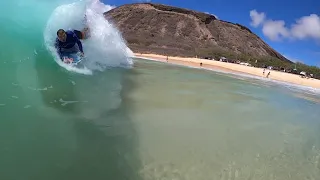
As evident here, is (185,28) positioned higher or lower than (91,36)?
higher

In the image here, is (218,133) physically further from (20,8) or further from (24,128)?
(20,8)

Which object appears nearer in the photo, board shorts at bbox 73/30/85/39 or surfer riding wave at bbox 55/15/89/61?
surfer riding wave at bbox 55/15/89/61

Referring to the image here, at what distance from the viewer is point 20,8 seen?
11.6 metres

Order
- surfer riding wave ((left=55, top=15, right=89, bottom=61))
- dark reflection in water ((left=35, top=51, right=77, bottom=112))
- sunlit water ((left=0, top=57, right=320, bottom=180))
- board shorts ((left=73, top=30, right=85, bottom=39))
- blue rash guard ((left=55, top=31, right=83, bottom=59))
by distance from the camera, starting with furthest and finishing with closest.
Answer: board shorts ((left=73, top=30, right=85, bottom=39))
blue rash guard ((left=55, top=31, right=83, bottom=59))
surfer riding wave ((left=55, top=15, right=89, bottom=61))
dark reflection in water ((left=35, top=51, right=77, bottom=112))
sunlit water ((left=0, top=57, right=320, bottom=180))

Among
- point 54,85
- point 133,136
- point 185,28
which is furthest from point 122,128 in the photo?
point 185,28

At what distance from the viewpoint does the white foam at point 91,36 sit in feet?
40.1

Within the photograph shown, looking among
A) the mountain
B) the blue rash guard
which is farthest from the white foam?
the mountain

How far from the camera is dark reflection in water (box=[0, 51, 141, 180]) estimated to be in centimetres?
472

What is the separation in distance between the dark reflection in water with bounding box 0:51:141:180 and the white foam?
175 inches

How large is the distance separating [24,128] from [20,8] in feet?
23.5

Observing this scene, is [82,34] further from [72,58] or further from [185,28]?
[185,28]

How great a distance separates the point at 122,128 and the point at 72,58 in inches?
221

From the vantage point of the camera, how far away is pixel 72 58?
1162 centimetres

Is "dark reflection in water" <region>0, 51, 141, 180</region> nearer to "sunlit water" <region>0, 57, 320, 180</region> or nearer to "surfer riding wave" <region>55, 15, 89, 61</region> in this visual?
"sunlit water" <region>0, 57, 320, 180</region>
